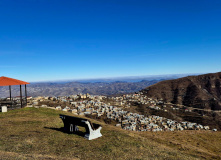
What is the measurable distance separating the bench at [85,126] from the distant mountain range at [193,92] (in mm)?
42922

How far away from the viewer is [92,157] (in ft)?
24.9

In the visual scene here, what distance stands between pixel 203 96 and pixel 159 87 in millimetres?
16188

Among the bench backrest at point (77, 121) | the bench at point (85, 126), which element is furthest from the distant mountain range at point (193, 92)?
the bench backrest at point (77, 121)

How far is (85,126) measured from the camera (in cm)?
1060

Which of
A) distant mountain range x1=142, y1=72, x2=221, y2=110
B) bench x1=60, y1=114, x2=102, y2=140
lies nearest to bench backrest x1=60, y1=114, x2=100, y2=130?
bench x1=60, y1=114, x2=102, y2=140

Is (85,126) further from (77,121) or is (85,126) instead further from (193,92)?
(193,92)

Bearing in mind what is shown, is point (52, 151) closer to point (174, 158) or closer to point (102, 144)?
point (102, 144)

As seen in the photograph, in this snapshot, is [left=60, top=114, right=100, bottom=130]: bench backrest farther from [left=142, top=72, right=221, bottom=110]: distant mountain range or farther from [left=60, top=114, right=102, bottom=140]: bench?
[left=142, top=72, right=221, bottom=110]: distant mountain range

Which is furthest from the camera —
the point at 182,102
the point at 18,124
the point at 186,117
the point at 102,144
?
the point at 182,102

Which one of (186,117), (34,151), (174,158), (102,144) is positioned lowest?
(186,117)

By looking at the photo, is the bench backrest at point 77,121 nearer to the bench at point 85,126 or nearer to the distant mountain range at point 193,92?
the bench at point 85,126

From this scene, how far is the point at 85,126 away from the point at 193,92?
175 ft

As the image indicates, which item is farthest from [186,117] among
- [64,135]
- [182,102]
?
[64,135]

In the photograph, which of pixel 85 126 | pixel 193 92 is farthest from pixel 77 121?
pixel 193 92
